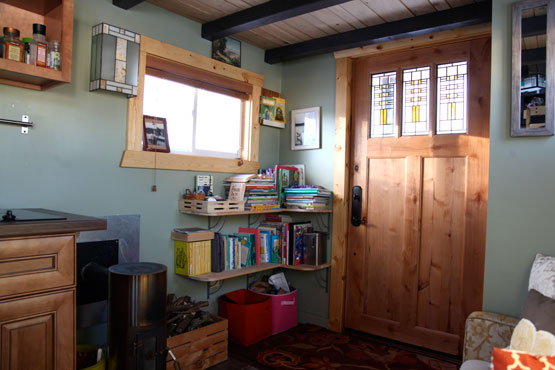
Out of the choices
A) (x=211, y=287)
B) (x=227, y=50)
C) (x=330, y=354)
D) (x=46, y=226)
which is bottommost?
(x=330, y=354)

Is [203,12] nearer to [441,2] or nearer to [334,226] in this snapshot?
[441,2]

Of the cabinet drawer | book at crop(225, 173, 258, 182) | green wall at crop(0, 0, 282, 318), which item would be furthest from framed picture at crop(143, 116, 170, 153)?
the cabinet drawer

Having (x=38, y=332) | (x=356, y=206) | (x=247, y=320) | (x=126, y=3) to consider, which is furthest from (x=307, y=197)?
(x=38, y=332)

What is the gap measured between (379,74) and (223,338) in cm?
231

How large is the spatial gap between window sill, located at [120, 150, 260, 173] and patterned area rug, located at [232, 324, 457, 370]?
1.35 metres

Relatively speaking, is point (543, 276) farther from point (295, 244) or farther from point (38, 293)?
point (38, 293)

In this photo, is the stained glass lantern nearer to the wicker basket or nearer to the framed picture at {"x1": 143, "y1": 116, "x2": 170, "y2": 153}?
the framed picture at {"x1": 143, "y1": 116, "x2": 170, "y2": 153}

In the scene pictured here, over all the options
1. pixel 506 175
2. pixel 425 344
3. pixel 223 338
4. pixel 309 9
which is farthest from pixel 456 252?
pixel 309 9

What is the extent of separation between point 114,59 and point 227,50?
1089mm

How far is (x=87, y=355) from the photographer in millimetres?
2191

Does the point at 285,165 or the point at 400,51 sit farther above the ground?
the point at 400,51

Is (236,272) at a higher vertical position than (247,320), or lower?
higher

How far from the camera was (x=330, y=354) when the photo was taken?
285 cm

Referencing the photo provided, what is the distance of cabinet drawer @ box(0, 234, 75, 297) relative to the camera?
1498mm
